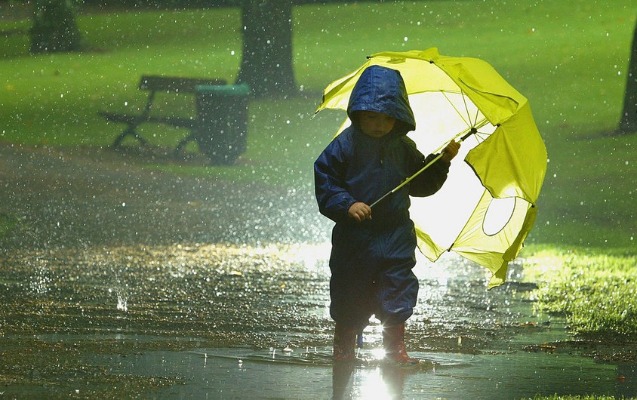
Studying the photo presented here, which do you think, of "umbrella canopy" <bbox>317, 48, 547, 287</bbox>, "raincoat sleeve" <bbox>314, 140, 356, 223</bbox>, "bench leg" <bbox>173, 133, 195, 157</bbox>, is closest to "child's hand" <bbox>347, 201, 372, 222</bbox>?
"raincoat sleeve" <bbox>314, 140, 356, 223</bbox>

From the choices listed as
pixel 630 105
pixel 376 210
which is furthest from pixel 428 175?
pixel 630 105

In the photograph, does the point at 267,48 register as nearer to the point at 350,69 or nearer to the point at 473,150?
the point at 350,69

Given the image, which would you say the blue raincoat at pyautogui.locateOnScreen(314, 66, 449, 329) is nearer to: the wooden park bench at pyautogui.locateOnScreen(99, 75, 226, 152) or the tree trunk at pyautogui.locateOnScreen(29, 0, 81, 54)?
the wooden park bench at pyautogui.locateOnScreen(99, 75, 226, 152)

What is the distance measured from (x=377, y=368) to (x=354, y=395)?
720 mm

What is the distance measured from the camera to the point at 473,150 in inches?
282

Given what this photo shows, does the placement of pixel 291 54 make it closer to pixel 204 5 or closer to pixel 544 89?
pixel 204 5

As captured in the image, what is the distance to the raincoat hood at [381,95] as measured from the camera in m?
6.97

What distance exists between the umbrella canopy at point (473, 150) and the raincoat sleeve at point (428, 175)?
15cm

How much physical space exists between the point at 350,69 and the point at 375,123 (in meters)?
11.6

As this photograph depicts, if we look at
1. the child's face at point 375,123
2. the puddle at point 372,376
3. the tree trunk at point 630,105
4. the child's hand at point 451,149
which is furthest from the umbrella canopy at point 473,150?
the tree trunk at point 630,105

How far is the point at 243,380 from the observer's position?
668 centimetres

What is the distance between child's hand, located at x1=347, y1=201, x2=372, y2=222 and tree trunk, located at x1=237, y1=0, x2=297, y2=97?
35.6 ft

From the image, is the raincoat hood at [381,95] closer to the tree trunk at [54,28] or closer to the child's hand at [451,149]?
the child's hand at [451,149]

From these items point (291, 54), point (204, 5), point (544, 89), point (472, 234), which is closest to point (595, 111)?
point (544, 89)
